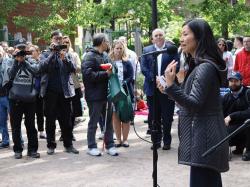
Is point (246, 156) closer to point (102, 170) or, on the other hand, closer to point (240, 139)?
point (240, 139)

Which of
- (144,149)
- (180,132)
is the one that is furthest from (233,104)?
(180,132)

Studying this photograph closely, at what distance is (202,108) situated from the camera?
147 inches

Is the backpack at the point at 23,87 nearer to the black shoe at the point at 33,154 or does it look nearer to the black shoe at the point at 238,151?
the black shoe at the point at 33,154

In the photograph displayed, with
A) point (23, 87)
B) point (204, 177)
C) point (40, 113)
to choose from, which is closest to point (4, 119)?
point (40, 113)

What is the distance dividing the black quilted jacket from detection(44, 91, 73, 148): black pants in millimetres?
4539

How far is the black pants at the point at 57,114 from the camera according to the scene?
8094 millimetres

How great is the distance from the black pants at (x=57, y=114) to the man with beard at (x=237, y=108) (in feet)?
8.70

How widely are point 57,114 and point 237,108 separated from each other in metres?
3.01

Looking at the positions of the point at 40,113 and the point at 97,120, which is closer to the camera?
the point at 97,120

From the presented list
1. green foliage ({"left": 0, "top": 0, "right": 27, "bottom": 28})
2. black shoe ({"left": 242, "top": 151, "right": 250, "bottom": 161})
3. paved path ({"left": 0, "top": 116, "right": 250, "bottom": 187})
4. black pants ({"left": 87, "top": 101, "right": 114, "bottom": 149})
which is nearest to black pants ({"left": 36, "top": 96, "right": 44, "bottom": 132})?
paved path ({"left": 0, "top": 116, "right": 250, "bottom": 187})

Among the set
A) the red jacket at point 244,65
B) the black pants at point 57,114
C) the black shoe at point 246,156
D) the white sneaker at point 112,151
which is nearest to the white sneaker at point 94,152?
the white sneaker at point 112,151

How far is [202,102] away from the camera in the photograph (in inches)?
145

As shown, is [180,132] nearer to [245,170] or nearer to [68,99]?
[245,170]

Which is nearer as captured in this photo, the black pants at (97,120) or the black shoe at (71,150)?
the black pants at (97,120)
